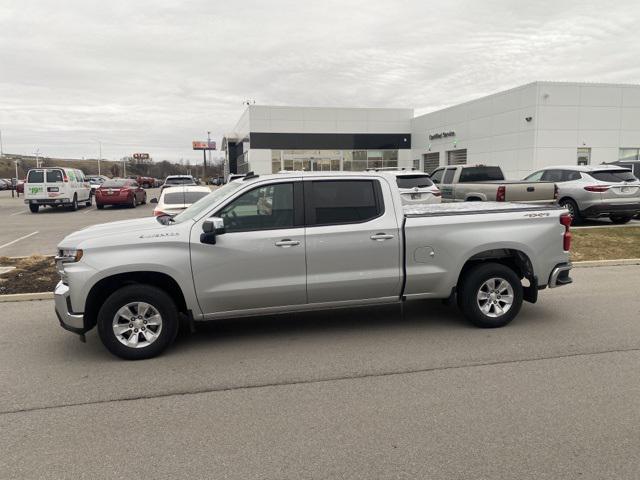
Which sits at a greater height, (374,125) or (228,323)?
(374,125)

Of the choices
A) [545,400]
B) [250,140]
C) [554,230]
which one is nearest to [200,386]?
[545,400]

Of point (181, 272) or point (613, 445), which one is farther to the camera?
point (181, 272)

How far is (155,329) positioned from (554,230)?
15.4 feet

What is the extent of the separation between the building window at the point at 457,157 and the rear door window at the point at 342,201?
1228 inches

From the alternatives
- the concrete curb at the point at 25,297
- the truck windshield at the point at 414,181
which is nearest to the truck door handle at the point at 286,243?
the concrete curb at the point at 25,297

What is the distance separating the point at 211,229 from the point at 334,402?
2049 millimetres

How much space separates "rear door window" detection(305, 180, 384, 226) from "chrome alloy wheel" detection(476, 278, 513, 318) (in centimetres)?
158

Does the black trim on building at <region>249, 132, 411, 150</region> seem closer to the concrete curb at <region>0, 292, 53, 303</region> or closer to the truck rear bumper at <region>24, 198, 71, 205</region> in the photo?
the truck rear bumper at <region>24, 198, 71, 205</region>

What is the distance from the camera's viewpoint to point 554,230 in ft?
19.7

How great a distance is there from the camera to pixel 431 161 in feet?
137

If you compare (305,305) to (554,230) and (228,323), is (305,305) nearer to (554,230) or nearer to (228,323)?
(228,323)

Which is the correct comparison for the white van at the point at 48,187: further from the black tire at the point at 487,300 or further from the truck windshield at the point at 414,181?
the black tire at the point at 487,300

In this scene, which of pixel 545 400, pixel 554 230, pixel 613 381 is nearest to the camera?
pixel 545 400

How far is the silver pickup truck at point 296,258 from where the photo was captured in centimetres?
500
